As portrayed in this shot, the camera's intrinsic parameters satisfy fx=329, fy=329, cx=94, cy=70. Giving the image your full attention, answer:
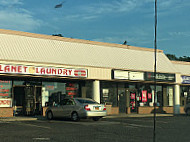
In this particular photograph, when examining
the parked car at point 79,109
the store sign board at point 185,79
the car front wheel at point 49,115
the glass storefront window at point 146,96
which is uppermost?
the store sign board at point 185,79

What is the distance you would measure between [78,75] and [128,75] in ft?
16.8

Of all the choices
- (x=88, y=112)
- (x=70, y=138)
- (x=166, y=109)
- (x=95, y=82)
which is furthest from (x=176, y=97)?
(x=70, y=138)

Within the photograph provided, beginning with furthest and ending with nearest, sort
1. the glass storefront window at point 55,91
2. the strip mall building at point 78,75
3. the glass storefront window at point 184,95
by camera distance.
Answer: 1. the glass storefront window at point 184,95
2. the glass storefront window at point 55,91
3. the strip mall building at point 78,75

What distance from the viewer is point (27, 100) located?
26094 millimetres

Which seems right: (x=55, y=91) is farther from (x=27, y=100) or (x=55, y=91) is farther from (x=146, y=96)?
(x=146, y=96)

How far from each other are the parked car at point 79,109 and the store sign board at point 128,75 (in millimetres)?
7820

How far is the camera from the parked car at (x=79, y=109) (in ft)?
64.6

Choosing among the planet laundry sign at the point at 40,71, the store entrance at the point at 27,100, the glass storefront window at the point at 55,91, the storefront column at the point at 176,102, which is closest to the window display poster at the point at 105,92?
the glass storefront window at the point at 55,91

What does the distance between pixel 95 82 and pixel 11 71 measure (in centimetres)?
757

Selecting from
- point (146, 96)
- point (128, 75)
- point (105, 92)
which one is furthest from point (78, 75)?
point (146, 96)

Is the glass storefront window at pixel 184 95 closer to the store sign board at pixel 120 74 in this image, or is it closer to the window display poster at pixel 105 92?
the store sign board at pixel 120 74

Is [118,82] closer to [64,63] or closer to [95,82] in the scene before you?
[95,82]

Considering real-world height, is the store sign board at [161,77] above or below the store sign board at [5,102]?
above

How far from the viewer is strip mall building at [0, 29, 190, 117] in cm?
2401
